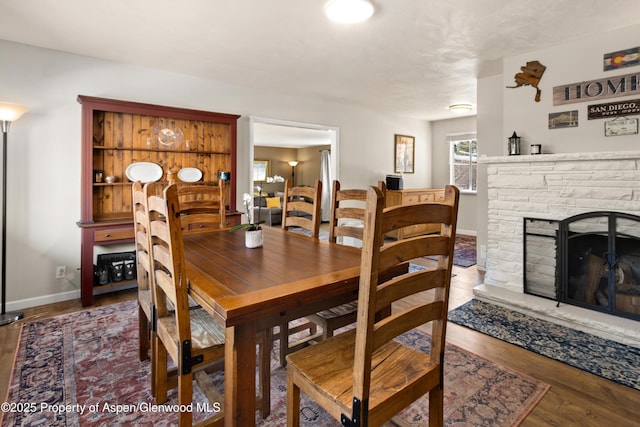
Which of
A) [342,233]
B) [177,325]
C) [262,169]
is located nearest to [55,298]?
[177,325]

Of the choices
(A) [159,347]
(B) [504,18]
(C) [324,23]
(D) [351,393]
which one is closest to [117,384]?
(A) [159,347]

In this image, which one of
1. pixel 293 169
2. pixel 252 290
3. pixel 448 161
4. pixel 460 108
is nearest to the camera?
pixel 252 290

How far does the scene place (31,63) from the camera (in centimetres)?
300

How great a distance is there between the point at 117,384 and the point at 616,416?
264cm

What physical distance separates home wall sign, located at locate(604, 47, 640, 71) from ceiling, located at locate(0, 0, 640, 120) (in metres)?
0.21

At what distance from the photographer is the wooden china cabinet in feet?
10.1

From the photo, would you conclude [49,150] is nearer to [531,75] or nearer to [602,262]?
[531,75]

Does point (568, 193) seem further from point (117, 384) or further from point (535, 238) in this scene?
point (117, 384)

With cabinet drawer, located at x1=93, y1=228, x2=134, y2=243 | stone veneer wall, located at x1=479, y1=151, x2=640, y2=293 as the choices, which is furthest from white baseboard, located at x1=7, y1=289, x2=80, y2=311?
stone veneer wall, located at x1=479, y1=151, x2=640, y2=293

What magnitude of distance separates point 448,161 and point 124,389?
658 cm

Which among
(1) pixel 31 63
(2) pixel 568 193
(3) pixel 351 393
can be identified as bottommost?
(3) pixel 351 393

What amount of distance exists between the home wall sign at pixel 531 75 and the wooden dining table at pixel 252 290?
2697mm

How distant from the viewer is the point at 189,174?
153 inches

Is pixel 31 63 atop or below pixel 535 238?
atop
